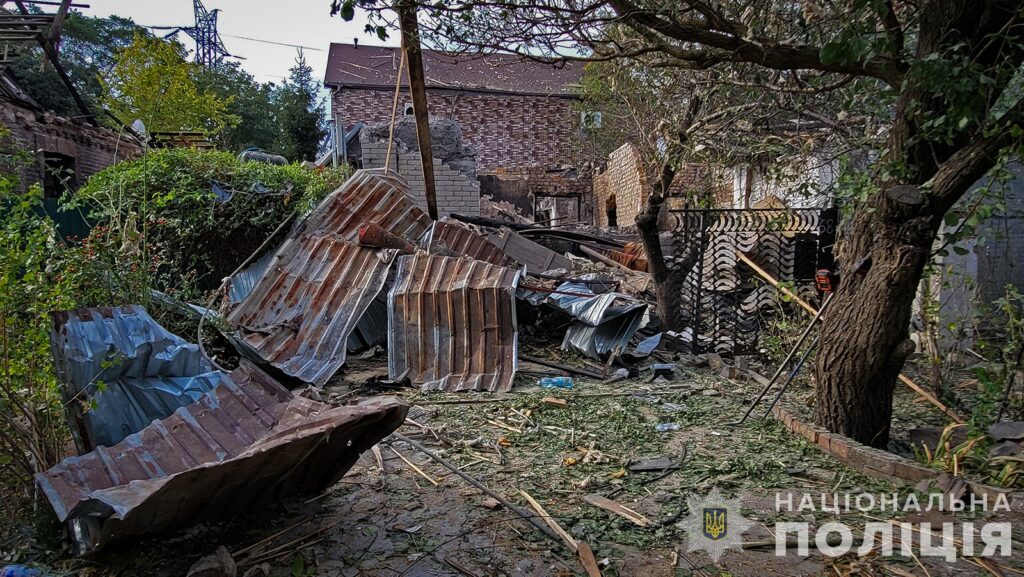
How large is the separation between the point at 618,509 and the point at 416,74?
4658 mm

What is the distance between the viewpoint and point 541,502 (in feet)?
11.3

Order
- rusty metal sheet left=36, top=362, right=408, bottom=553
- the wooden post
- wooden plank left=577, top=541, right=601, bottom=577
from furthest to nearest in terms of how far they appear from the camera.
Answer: the wooden post < wooden plank left=577, top=541, right=601, bottom=577 < rusty metal sheet left=36, top=362, right=408, bottom=553

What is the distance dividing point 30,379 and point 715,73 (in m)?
6.12

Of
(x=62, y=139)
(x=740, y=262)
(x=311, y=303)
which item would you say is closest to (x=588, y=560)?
(x=311, y=303)

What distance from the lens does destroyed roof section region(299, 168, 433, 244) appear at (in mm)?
7969

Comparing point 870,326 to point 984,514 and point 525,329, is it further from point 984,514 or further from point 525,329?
point 525,329

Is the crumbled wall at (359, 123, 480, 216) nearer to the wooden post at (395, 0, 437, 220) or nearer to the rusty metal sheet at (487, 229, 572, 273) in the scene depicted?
the rusty metal sheet at (487, 229, 572, 273)

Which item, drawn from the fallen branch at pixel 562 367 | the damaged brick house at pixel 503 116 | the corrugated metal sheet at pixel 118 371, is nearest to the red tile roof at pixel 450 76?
the damaged brick house at pixel 503 116

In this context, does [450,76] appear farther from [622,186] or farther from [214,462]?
[214,462]

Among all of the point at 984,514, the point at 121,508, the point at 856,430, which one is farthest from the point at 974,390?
the point at 121,508

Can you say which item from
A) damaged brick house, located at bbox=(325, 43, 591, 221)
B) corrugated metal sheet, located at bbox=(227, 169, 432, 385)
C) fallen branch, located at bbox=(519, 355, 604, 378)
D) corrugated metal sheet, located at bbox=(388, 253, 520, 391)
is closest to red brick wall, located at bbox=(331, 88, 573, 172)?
damaged brick house, located at bbox=(325, 43, 591, 221)

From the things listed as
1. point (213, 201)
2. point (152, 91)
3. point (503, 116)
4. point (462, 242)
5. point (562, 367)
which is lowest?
point (562, 367)

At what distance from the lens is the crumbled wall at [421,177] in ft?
41.6

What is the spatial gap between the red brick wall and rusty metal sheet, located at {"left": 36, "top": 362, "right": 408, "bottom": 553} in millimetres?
21318
